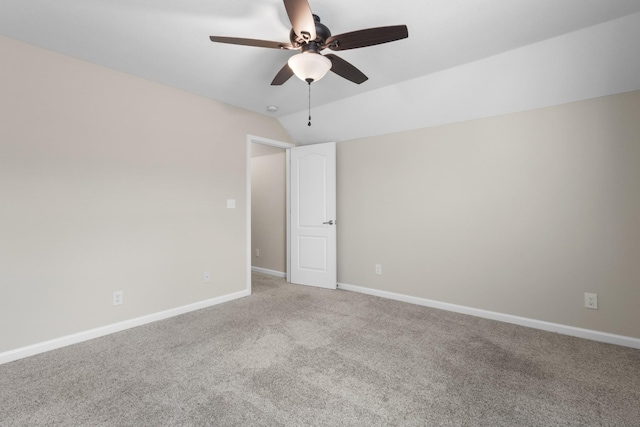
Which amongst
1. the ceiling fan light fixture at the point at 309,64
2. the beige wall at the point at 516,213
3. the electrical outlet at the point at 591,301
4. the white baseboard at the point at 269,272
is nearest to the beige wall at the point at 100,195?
the white baseboard at the point at 269,272

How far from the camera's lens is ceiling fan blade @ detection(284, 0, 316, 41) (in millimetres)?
1570

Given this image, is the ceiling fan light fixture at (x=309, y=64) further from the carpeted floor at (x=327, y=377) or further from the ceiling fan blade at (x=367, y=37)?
the carpeted floor at (x=327, y=377)

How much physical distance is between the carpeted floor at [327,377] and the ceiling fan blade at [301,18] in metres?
2.19

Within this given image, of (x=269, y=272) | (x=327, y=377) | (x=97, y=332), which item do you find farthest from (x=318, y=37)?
(x=269, y=272)

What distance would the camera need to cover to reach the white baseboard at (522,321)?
251cm

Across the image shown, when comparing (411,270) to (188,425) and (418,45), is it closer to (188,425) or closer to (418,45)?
(418,45)

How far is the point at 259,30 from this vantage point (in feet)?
7.27

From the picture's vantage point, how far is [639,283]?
8.03ft

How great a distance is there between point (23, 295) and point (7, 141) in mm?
1188

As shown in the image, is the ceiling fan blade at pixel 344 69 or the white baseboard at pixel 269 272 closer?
the ceiling fan blade at pixel 344 69

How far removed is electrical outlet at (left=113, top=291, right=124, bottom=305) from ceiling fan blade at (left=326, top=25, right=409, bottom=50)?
9.20ft

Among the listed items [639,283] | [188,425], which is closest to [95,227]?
[188,425]

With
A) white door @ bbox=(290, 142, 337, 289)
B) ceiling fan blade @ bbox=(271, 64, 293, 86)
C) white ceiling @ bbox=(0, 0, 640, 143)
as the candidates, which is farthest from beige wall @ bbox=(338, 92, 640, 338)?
ceiling fan blade @ bbox=(271, 64, 293, 86)

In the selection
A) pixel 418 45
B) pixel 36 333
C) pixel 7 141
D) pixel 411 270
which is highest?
pixel 418 45
